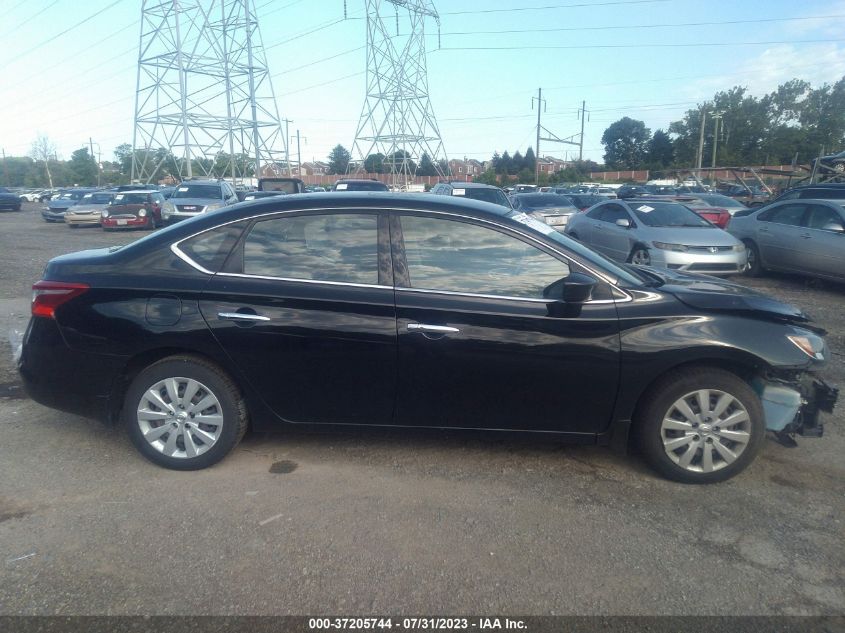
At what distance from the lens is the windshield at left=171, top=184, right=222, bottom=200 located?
74.3 feet

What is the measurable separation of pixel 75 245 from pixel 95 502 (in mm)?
16989

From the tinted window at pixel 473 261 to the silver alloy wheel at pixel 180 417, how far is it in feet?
4.85

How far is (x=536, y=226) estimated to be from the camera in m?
4.28

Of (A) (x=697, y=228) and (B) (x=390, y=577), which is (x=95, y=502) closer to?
(B) (x=390, y=577)

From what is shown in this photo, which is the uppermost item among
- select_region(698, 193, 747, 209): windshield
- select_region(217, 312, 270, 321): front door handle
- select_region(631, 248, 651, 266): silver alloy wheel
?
select_region(217, 312, 270, 321): front door handle

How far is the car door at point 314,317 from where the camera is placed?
3.95 m

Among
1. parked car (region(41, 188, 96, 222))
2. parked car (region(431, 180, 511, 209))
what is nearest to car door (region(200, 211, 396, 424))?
parked car (region(431, 180, 511, 209))

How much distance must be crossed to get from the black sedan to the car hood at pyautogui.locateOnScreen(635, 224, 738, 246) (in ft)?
24.2

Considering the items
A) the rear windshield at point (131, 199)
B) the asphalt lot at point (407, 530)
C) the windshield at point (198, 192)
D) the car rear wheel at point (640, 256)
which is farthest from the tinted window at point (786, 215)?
the rear windshield at point (131, 199)

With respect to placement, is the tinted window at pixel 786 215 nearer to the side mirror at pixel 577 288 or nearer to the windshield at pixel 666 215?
the windshield at pixel 666 215

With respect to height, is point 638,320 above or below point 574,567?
above

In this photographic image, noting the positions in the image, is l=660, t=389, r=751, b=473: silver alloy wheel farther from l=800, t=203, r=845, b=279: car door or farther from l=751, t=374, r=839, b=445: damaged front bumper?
l=800, t=203, r=845, b=279: car door

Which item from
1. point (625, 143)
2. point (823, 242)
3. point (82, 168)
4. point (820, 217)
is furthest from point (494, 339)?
point (82, 168)

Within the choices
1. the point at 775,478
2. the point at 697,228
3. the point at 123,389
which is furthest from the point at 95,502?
the point at 697,228
